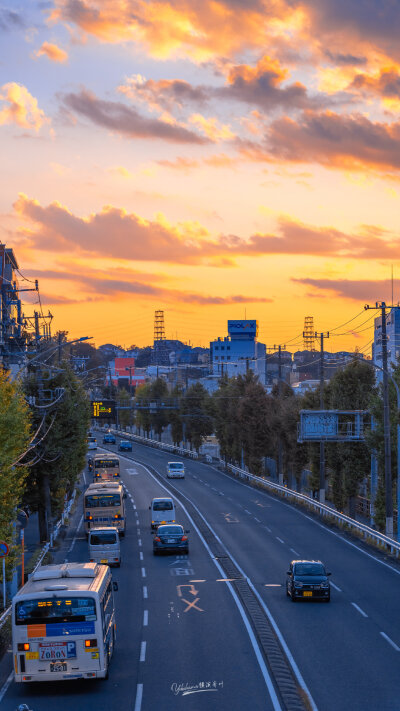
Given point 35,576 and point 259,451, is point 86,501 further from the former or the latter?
point 259,451


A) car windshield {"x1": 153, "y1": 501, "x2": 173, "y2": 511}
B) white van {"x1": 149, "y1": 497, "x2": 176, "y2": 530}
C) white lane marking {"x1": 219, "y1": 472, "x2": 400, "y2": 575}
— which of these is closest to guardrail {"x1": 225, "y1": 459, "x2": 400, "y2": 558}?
white lane marking {"x1": 219, "y1": 472, "x2": 400, "y2": 575}

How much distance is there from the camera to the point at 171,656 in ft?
81.4

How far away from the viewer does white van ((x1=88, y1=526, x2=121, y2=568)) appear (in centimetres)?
4272

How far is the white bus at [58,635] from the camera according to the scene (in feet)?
67.7

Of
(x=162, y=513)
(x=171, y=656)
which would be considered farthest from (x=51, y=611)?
(x=162, y=513)

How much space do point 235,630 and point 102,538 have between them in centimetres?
1590

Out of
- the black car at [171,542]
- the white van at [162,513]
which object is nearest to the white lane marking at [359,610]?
the black car at [171,542]

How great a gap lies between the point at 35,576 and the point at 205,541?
2950 centimetres

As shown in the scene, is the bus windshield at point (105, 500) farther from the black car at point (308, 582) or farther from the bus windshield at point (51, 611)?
the bus windshield at point (51, 611)

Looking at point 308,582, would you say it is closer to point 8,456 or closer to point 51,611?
point 8,456

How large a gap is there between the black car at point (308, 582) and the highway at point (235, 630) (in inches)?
14.7

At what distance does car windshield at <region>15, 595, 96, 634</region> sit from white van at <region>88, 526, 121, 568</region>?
72.3 feet

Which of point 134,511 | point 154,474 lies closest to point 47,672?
point 134,511

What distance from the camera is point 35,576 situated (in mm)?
22953
